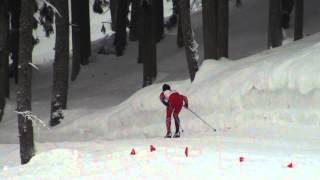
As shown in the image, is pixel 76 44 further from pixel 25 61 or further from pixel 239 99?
pixel 25 61

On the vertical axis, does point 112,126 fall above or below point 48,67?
below

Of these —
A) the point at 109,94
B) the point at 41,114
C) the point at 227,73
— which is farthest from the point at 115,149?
the point at 109,94

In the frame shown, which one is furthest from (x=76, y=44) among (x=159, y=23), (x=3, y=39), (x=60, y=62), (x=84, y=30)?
(x=60, y=62)

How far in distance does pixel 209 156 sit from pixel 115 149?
2554 mm

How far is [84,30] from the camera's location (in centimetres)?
3180

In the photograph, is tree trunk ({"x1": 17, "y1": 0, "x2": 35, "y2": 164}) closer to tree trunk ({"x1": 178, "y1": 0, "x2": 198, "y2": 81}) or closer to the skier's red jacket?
the skier's red jacket

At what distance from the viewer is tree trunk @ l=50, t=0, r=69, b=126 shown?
22078 mm

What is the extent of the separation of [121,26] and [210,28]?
12.9 m

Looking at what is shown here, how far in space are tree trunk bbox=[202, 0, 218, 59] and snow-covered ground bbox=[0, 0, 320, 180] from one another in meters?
0.67

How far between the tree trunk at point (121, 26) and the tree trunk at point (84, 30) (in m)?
1.59

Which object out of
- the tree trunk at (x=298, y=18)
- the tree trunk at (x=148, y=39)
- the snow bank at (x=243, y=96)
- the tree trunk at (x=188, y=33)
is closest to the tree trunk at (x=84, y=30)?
the tree trunk at (x=148, y=39)

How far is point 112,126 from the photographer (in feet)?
67.9

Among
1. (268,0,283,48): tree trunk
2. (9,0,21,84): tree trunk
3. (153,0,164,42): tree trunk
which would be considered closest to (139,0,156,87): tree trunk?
(268,0,283,48): tree trunk

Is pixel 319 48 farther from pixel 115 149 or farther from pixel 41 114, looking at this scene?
pixel 41 114
